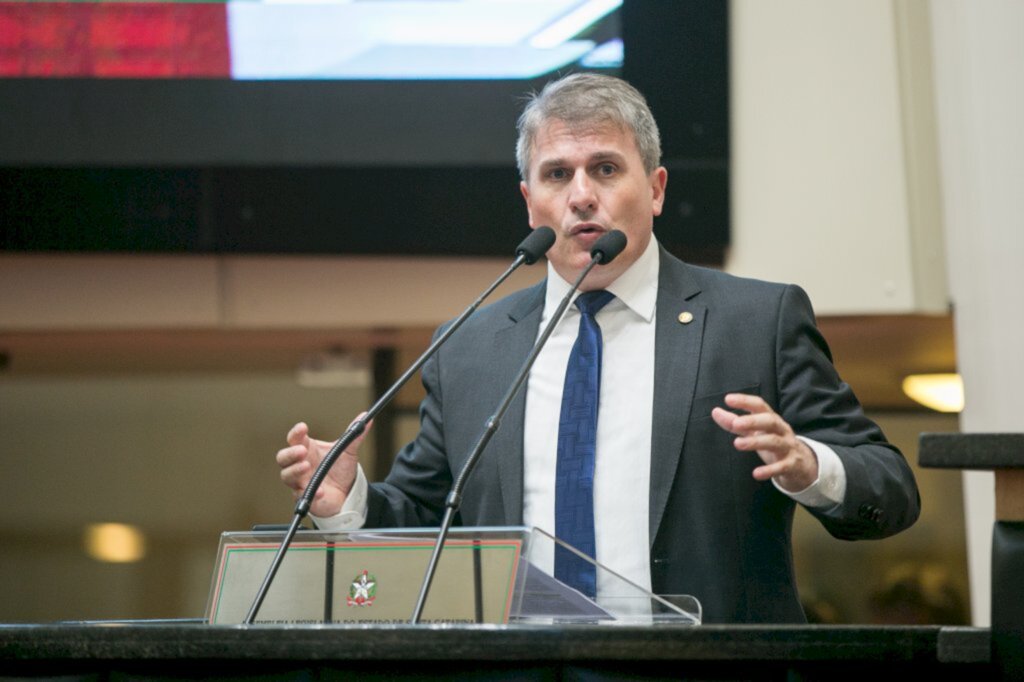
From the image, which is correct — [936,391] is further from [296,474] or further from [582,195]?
[296,474]

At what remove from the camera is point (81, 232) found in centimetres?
381

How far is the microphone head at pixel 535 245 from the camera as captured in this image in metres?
1.79

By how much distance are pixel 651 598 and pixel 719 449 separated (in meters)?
0.43

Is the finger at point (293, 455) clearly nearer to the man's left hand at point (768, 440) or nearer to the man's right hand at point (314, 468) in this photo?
the man's right hand at point (314, 468)

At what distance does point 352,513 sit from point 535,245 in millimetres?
478

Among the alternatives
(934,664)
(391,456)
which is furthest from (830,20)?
(934,664)

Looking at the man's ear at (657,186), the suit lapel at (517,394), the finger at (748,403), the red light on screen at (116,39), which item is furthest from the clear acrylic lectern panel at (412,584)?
the red light on screen at (116,39)

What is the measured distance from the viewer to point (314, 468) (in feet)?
5.72

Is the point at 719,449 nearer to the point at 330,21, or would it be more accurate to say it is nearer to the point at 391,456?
the point at 330,21

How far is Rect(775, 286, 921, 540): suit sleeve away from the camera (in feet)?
5.50

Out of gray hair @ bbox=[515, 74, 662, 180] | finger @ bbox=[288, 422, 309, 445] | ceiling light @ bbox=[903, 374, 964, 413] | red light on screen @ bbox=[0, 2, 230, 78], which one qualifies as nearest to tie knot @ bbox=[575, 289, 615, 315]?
gray hair @ bbox=[515, 74, 662, 180]

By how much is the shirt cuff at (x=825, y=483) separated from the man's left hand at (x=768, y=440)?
0.04 metres

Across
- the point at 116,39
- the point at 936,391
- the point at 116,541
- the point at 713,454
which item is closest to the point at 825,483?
the point at 713,454

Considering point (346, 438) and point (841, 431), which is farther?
point (841, 431)
